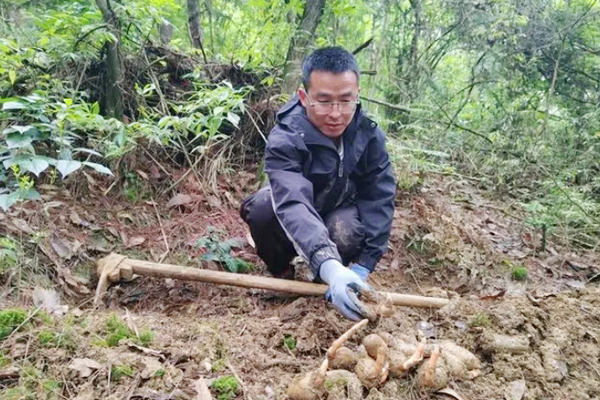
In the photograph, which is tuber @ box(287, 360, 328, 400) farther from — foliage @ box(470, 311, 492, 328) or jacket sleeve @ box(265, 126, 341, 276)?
foliage @ box(470, 311, 492, 328)

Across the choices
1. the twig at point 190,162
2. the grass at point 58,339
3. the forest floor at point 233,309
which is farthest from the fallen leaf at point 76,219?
the grass at point 58,339

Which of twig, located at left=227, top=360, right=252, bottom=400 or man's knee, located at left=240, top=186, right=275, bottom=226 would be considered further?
man's knee, located at left=240, top=186, right=275, bottom=226

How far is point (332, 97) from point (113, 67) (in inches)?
78.8

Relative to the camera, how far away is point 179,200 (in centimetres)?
351

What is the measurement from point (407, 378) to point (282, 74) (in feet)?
10.1

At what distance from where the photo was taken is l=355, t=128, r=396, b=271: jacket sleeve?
2.69 metres

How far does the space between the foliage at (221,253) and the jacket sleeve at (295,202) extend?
799 millimetres

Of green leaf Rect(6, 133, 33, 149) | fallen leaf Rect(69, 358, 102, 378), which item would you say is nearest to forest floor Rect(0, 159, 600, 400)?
fallen leaf Rect(69, 358, 102, 378)

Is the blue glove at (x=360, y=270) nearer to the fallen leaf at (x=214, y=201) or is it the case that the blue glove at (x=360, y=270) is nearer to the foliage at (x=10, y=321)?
the fallen leaf at (x=214, y=201)

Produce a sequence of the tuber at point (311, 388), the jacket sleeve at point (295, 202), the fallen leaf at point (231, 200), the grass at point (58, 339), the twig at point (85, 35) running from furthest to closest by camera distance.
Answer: the fallen leaf at point (231, 200), the twig at point (85, 35), the jacket sleeve at point (295, 202), the grass at point (58, 339), the tuber at point (311, 388)

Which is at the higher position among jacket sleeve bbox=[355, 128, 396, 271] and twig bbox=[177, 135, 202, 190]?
jacket sleeve bbox=[355, 128, 396, 271]

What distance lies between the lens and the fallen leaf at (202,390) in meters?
1.56

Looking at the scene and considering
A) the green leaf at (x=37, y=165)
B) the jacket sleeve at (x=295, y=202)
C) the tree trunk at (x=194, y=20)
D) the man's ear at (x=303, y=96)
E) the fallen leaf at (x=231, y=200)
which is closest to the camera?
the jacket sleeve at (x=295, y=202)

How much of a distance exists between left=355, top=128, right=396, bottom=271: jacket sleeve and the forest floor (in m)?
0.40
